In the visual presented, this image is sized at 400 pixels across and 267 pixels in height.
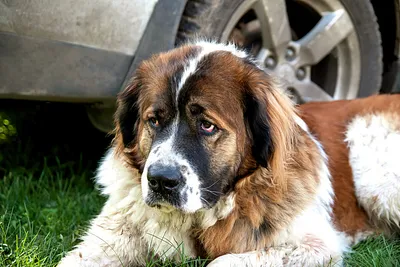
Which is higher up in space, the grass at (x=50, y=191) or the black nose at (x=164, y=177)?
the black nose at (x=164, y=177)

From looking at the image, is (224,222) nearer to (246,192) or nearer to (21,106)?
(246,192)

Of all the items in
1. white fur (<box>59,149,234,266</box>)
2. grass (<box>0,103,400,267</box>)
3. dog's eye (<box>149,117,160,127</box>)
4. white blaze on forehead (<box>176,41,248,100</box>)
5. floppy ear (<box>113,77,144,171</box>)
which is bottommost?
grass (<box>0,103,400,267</box>)

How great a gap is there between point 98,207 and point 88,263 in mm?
1031

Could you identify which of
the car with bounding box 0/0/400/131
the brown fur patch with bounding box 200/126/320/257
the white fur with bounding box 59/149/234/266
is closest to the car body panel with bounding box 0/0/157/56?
the car with bounding box 0/0/400/131

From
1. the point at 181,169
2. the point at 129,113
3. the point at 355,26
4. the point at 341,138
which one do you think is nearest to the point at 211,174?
the point at 181,169

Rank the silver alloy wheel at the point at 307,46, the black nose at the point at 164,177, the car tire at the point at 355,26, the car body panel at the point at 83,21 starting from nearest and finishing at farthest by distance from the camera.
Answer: the black nose at the point at 164,177 < the car body panel at the point at 83,21 < the car tire at the point at 355,26 < the silver alloy wheel at the point at 307,46

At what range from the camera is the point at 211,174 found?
332 cm

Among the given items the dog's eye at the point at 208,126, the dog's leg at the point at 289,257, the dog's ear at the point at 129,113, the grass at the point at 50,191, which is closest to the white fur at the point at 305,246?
the dog's leg at the point at 289,257

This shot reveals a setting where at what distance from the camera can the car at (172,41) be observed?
3643 mm

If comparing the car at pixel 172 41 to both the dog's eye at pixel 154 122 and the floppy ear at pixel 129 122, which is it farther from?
the dog's eye at pixel 154 122

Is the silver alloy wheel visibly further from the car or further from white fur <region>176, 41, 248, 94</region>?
white fur <region>176, 41, 248, 94</region>

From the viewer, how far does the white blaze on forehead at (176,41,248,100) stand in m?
3.42

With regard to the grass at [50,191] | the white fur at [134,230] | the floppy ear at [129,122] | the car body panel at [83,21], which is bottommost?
the grass at [50,191]

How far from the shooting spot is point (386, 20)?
5.65 m
